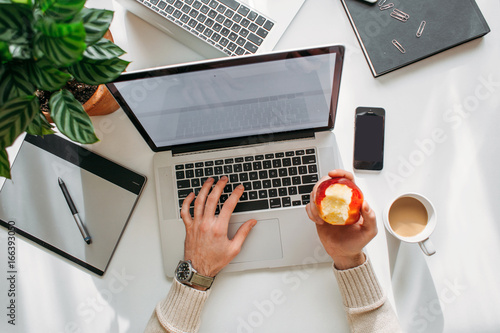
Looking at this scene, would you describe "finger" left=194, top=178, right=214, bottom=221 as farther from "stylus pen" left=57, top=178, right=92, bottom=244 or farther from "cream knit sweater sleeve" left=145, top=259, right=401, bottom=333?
"stylus pen" left=57, top=178, right=92, bottom=244

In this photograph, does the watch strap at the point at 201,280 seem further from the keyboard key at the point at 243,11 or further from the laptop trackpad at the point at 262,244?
the keyboard key at the point at 243,11

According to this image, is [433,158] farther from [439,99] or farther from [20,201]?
[20,201]

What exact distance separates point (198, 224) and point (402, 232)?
18.7 inches

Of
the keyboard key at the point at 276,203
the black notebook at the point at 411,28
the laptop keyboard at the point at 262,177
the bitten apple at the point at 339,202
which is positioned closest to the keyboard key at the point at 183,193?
the laptop keyboard at the point at 262,177

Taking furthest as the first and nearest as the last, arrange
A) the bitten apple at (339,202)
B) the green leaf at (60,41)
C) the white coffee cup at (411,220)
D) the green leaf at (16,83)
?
1. the white coffee cup at (411,220)
2. the bitten apple at (339,202)
3. the green leaf at (16,83)
4. the green leaf at (60,41)

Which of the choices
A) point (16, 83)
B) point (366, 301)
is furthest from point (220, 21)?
point (366, 301)

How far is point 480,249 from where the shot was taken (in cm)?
86

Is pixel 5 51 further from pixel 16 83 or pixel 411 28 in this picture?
pixel 411 28

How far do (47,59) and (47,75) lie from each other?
2 centimetres

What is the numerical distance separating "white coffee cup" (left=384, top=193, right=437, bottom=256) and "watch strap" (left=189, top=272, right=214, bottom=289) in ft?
1.42

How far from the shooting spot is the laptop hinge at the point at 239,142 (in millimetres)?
864

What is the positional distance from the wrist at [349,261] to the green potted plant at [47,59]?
582 millimetres

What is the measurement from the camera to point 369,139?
2.91 feet

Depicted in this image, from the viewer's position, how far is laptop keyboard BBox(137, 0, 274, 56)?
856 mm
